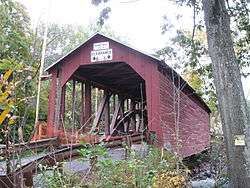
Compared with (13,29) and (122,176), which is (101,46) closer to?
(13,29)

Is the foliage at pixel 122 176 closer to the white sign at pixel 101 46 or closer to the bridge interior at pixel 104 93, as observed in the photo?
the bridge interior at pixel 104 93

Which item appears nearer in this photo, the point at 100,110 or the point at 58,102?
the point at 58,102

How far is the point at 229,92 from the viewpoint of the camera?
6.63 meters

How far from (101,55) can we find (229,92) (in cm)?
755

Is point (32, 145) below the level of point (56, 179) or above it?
above

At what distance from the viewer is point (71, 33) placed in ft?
135

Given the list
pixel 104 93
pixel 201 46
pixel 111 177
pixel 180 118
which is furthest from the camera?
pixel 104 93

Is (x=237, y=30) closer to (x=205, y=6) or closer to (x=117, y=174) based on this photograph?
(x=205, y=6)

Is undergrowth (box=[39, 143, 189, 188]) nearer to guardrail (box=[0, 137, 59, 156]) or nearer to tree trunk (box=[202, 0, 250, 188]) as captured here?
guardrail (box=[0, 137, 59, 156])

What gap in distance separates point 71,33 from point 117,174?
37302mm

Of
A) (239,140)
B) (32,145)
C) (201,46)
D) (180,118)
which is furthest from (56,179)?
(180,118)

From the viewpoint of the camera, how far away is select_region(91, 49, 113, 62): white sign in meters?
13.4

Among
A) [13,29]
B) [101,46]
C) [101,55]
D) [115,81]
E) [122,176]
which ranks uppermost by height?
[13,29]

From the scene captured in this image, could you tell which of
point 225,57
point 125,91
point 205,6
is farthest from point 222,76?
point 125,91
